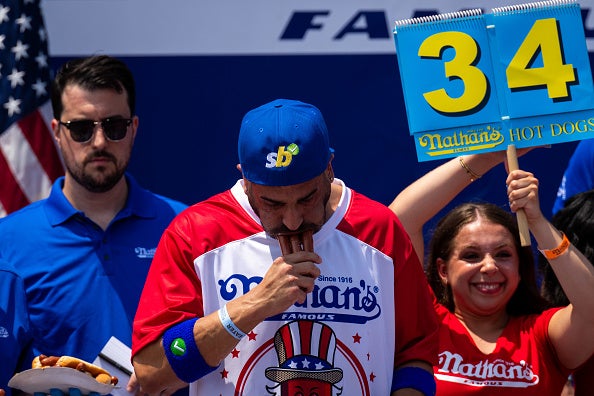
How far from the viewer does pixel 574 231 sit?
3.92m

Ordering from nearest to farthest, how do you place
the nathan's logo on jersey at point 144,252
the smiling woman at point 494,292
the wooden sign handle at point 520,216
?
the wooden sign handle at point 520,216
the smiling woman at point 494,292
the nathan's logo on jersey at point 144,252

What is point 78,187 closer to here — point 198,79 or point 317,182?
point 198,79

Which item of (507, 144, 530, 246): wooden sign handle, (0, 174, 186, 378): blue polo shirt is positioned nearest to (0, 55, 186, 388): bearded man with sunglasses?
(0, 174, 186, 378): blue polo shirt

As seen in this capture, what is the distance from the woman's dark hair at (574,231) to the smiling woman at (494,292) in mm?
198

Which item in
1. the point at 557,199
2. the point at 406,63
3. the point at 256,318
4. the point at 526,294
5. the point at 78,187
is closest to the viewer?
the point at 256,318

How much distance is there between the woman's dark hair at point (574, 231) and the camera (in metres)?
3.89

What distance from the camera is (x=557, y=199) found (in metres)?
4.79

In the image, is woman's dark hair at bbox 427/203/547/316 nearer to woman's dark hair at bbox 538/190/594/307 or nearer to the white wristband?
woman's dark hair at bbox 538/190/594/307

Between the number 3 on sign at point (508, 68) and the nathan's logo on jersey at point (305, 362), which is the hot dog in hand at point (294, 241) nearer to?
the nathan's logo on jersey at point (305, 362)

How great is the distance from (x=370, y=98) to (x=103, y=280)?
174 centimetres

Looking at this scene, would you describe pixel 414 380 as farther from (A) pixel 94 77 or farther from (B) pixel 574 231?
(A) pixel 94 77

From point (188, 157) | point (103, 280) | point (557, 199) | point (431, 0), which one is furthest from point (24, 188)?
point (557, 199)

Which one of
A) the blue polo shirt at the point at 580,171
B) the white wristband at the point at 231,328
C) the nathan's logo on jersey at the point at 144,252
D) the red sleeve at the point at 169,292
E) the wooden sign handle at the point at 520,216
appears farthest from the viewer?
the blue polo shirt at the point at 580,171

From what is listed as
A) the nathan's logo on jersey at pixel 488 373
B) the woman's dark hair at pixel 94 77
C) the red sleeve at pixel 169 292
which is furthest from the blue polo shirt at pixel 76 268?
the nathan's logo on jersey at pixel 488 373
